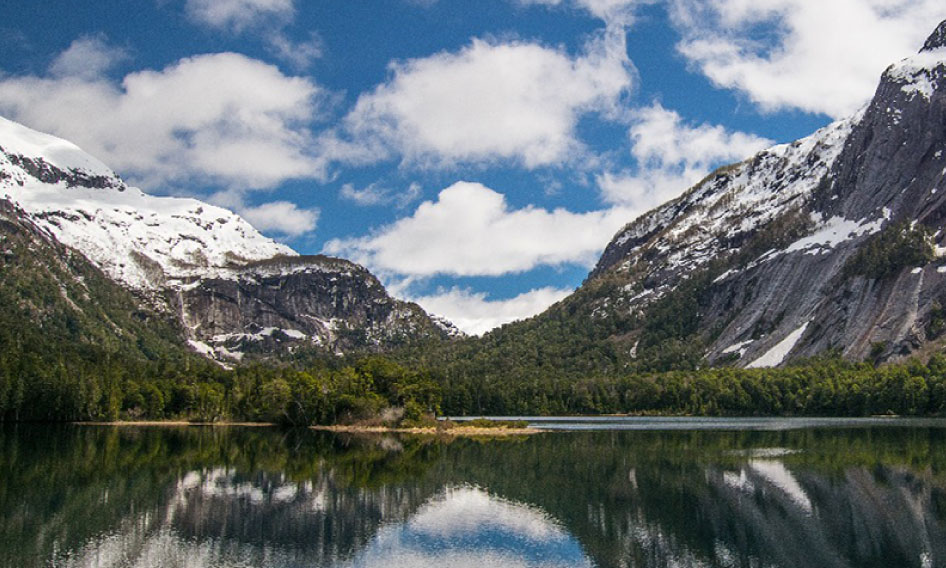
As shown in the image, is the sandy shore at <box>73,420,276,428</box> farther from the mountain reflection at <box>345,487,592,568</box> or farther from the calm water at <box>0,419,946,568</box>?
the mountain reflection at <box>345,487,592,568</box>

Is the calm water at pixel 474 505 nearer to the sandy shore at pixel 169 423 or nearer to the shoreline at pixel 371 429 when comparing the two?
the shoreline at pixel 371 429

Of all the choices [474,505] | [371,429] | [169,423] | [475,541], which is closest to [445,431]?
[371,429]

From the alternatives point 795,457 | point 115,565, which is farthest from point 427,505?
point 795,457

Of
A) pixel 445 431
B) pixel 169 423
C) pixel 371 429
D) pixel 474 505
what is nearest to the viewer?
pixel 474 505

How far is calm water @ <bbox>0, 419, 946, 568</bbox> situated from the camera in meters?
48.2

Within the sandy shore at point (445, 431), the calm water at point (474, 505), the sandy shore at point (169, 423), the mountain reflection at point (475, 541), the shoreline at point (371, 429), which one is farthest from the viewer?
the sandy shore at point (169, 423)

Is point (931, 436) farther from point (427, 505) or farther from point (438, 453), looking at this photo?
point (427, 505)

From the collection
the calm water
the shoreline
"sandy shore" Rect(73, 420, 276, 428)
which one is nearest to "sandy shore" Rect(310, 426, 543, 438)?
the shoreline

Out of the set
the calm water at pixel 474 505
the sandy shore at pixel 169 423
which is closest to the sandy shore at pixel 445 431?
the sandy shore at pixel 169 423

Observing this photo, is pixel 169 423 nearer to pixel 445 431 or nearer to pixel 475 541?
pixel 445 431

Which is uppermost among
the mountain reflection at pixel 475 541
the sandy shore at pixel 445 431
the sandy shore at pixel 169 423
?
the sandy shore at pixel 169 423

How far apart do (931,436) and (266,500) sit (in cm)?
10010

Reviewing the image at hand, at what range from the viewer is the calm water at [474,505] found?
48156 mm

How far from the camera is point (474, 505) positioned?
6650 cm
